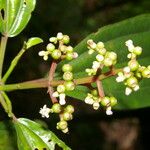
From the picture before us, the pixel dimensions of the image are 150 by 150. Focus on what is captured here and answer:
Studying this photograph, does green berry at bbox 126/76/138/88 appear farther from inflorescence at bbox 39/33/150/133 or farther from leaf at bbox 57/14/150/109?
leaf at bbox 57/14/150/109

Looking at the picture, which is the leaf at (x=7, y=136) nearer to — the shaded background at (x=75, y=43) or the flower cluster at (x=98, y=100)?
the shaded background at (x=75, y=43)

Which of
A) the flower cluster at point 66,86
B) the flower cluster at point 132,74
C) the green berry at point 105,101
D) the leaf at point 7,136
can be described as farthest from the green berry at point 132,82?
the leaf at point 7,136

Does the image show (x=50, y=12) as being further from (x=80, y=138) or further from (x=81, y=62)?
(x=81, y=62)

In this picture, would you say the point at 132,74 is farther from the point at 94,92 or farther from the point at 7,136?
the point at 7,136

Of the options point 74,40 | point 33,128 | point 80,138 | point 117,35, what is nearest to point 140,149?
point 80,138

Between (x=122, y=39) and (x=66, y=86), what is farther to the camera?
(x=122, y=39)

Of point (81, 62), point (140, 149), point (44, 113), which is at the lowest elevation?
point (140, 149)

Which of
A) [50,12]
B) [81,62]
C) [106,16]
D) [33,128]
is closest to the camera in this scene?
[33,128]

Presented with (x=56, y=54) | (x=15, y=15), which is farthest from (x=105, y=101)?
(x=15, y=15)
